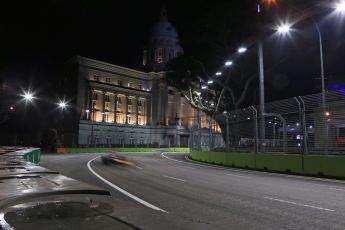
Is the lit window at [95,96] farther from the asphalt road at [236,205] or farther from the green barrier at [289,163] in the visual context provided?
the asphalt road at [236,205]

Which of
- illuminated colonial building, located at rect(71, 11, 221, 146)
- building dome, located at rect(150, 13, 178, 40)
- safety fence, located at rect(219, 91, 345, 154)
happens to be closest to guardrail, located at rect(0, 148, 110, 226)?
safety fence, located at rect(219, 91, 345, 154)

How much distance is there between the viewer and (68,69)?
312 ft

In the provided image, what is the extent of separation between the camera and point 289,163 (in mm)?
20094

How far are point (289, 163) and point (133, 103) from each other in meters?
86.9

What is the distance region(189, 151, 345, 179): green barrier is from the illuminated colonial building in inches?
2426

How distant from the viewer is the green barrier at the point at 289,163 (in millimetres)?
17359

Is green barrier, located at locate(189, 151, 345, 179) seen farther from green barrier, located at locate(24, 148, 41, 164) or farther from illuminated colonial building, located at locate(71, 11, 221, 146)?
illuminated colonial building, located at locate(71, 11, 221, 146)

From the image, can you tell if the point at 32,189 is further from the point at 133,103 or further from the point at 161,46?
the point at 161,46

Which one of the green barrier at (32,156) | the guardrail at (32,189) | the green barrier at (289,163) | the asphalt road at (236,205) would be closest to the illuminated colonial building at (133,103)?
the green barrier at (32,156)

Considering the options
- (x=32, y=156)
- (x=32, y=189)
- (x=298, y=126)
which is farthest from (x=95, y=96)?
(x=32, y=189)

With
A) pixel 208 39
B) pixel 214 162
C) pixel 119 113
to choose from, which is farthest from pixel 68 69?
pixel 214 162

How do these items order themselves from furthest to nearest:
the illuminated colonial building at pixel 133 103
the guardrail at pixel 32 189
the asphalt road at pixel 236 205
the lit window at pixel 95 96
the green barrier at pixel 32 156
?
the lit window at pixel 95 96, the illuminated colonial building at pixel 133 103, the green barrier at pixel 32 156, the asphalt road at pixel 236 205, the guardrail at pixel 32 189

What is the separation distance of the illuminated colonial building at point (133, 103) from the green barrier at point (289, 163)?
2426 inches

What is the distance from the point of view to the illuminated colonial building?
92.1 m
